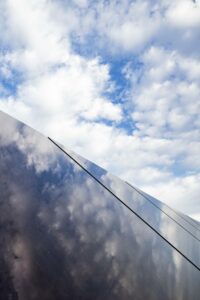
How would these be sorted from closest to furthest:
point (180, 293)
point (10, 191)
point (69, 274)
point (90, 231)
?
1. point (69, 274)
2. point (10, 191)
3. point (90, 231)
4. point (180, 293)

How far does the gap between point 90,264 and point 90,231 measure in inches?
17.8

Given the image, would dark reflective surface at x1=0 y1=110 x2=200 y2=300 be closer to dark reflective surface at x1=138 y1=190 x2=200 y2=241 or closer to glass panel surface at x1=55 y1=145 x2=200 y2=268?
glass panel surface at x1=55 y1=145 x2=200 y2=268

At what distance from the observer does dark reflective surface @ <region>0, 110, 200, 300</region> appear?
169 cm

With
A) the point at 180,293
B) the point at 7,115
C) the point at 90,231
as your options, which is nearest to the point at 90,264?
the point at 90,231

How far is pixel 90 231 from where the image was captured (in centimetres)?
252

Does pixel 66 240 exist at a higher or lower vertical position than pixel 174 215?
lower

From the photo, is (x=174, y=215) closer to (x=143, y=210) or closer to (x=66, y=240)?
(x=143, y=210)

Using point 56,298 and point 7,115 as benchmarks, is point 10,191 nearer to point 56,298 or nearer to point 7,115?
point 56,298

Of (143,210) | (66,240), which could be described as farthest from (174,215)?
(66,240)

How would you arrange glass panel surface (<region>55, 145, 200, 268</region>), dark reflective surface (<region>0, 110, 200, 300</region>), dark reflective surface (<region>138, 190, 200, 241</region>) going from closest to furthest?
dark reflective surface (<region>0, 110, 200, 300</region>) < glass panel surface (<region>55, 145, 200, 268</region>) < dark reflective surface (<region>138, 190, 200, 241</region>)

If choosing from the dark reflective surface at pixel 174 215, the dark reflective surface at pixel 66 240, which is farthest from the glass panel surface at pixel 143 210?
the dark reflective surface at pixel 174 215

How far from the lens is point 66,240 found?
210cm

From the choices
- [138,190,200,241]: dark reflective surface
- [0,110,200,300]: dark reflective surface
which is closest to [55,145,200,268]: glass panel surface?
[0,110,200,300]: dark reflective surface

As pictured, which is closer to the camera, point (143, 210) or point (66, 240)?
point (66, 240)
